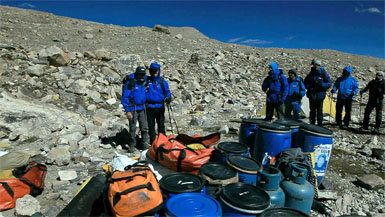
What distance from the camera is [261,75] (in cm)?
1695

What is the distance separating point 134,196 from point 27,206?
182 centimetres

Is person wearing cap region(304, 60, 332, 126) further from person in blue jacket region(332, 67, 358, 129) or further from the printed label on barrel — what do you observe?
the printed label on barrel

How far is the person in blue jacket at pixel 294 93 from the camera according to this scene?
670cm

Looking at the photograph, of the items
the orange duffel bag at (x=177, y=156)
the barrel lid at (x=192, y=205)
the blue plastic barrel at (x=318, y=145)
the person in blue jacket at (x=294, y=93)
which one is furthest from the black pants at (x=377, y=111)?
the barrel lid at (x=192, y=205)

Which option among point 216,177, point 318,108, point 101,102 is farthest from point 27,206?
point 318,108

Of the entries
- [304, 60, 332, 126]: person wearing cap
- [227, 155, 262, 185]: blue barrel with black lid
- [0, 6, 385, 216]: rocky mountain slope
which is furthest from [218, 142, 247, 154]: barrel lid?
[304, 60, 332, 126]: person wearing cap

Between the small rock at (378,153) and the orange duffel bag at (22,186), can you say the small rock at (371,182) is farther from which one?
the orange duffel bag at (22,186)

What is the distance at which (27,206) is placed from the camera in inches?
133

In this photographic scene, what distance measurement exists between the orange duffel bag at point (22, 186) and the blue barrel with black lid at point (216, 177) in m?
2.59

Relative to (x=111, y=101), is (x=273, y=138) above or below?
below

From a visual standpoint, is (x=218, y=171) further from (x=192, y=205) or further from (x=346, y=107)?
(x=346, y=107)

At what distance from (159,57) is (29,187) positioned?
12.8 m

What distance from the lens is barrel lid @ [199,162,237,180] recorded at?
3098 millimetres

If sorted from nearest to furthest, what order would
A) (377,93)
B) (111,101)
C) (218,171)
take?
1. (218,171)
2. (377,93)
3. (111,101)
